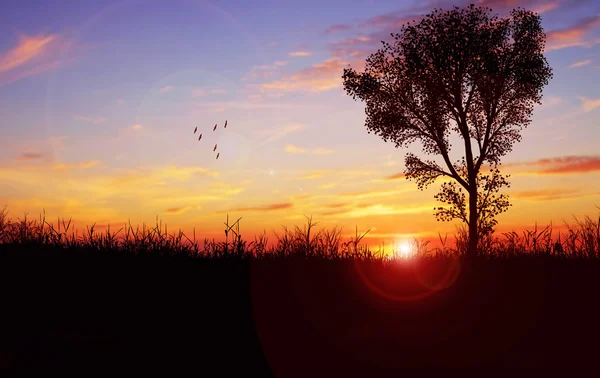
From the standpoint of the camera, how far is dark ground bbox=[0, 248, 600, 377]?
881cm

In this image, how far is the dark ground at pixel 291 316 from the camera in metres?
8.81

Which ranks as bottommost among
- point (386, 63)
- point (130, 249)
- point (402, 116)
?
point (130, 249)

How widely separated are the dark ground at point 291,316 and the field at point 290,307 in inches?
1.3

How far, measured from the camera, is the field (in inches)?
350

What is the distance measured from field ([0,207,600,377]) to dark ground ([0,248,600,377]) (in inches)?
1.3

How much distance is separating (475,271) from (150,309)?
24.9 feet

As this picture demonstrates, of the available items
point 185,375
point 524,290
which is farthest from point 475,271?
point 185,375

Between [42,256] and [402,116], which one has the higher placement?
[402,116]

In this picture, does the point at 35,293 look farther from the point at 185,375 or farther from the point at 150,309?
the point at 185,375

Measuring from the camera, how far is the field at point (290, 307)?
29.2 feet

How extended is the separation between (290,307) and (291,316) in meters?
0.51

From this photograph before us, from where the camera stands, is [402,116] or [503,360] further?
[402,116]

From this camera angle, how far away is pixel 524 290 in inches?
529

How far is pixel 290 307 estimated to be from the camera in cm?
1190
